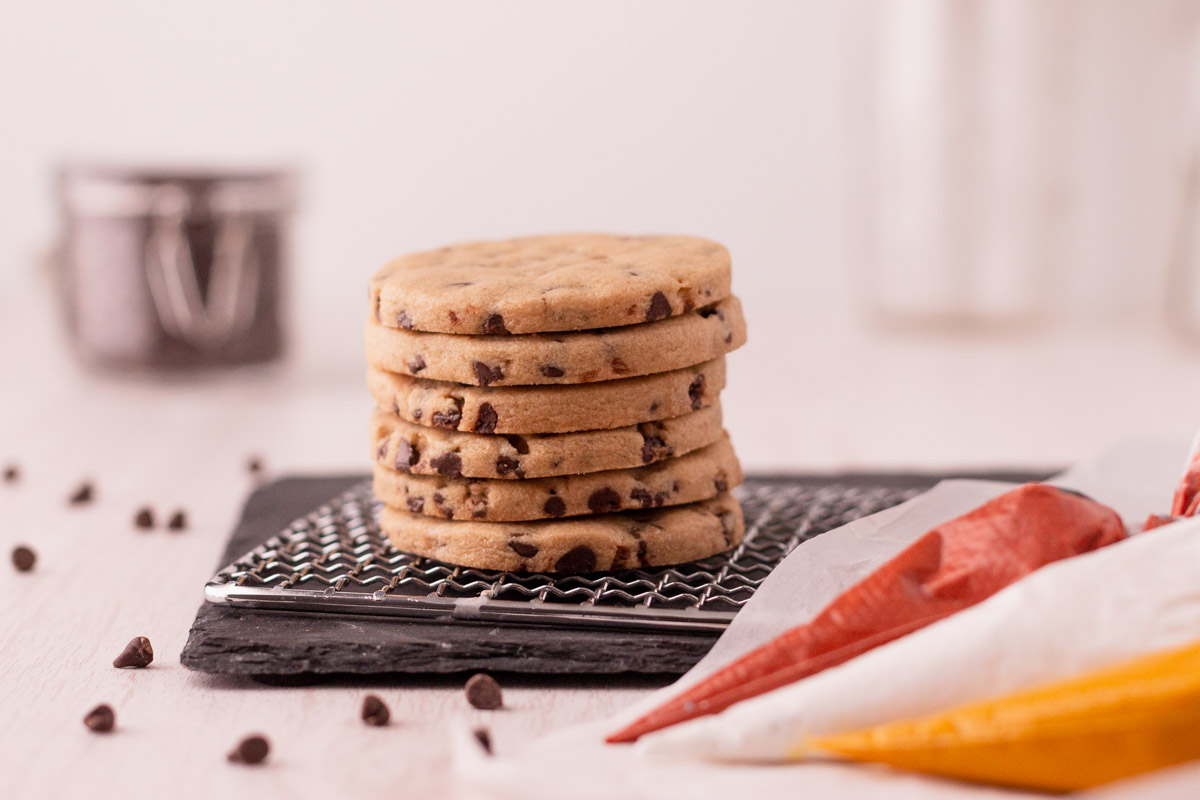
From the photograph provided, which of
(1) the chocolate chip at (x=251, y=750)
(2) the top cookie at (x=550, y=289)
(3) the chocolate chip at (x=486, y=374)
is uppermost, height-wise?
(2) the top cookie at (x=550, y=289)

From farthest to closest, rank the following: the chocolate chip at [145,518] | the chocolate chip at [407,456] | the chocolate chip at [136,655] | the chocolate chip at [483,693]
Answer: the chocolate chip at [145,518], the chocolate chip at [407,456], the chocolate chip at [136,655], the chocolate chip at [483,693]

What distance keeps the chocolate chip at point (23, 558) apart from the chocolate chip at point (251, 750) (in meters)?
0.67

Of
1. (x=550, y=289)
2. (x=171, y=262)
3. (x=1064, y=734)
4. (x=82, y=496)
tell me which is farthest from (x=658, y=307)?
(x=171, y=262)

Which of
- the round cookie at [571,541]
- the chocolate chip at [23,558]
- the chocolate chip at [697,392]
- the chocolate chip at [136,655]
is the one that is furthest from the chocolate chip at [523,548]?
the chocolate chip at [23,558]

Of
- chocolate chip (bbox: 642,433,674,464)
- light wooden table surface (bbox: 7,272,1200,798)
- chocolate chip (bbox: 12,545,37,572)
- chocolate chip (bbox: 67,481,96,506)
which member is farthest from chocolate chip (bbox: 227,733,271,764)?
chocolate chip (bbox: 67,481,96,506)

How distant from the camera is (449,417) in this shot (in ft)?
4.24

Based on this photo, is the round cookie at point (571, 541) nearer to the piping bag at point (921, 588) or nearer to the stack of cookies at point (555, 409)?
the stack of cookies at point (555, 409)

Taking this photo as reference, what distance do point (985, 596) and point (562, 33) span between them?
2589mm

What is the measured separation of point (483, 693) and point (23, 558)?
725mm

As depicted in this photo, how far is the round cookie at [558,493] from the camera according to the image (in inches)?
51.0

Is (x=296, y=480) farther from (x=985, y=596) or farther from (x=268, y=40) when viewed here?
(x=268, y=40)

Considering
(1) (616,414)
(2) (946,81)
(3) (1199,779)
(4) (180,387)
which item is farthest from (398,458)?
(2) (946,81)

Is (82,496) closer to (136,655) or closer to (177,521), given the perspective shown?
(177,521)

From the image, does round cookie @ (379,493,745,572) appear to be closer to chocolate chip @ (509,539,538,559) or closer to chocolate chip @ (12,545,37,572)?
chocolate chip @ (509,539,538,559)
